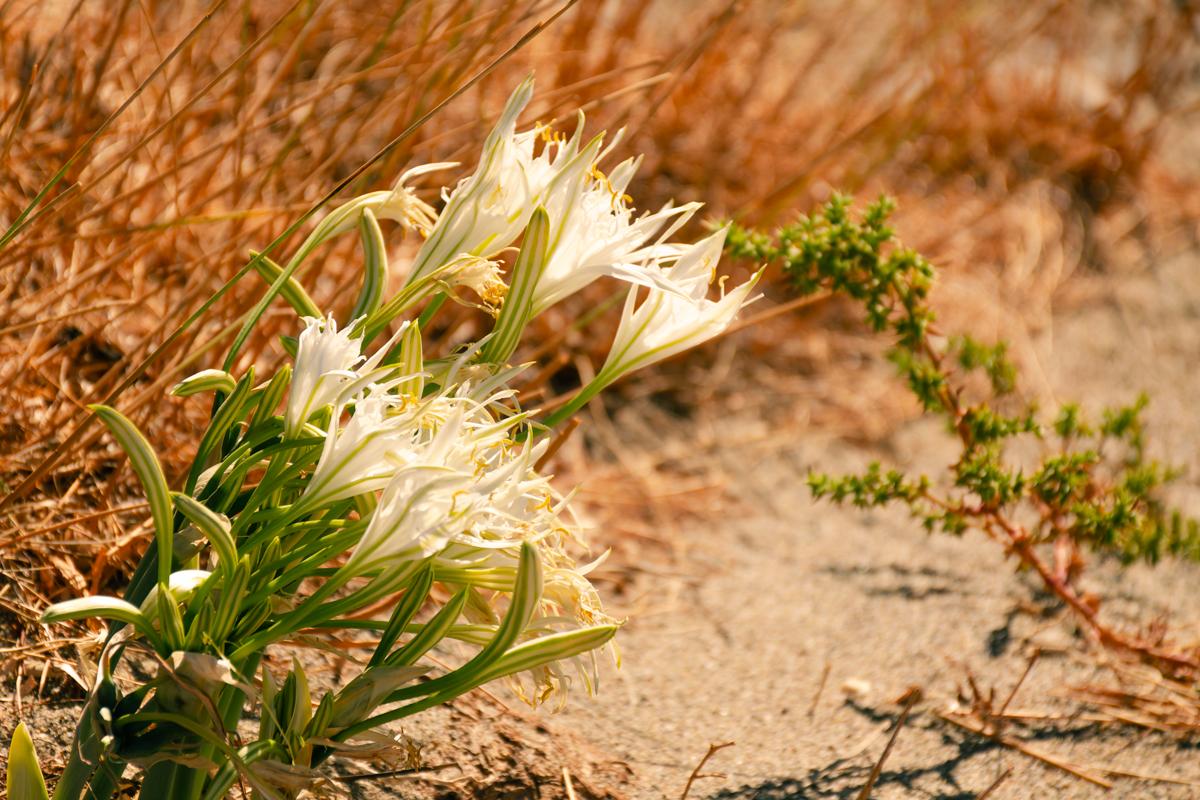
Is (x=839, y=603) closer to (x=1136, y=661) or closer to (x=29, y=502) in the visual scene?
(x=1136, y=661)

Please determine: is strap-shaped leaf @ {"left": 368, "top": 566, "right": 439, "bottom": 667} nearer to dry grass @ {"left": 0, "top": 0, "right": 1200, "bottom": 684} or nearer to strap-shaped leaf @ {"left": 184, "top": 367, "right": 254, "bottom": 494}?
strap-shaped leaf @ {"left": 184, "top": 367, "right": 254, "bottom": 494}

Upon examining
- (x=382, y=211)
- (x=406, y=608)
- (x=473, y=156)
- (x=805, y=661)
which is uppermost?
(x=473, y=156)

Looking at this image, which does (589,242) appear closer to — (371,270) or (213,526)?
(371,270)

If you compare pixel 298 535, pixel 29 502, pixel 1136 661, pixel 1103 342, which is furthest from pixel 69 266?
pixel 1103 342

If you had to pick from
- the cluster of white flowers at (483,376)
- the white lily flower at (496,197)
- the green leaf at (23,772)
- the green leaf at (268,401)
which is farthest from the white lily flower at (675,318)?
the green leaf at (23,772)

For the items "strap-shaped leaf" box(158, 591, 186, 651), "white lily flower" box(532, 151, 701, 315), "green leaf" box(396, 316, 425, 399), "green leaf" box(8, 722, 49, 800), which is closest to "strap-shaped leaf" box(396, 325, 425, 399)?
"green leaf" box(396, 316, 425, 399)

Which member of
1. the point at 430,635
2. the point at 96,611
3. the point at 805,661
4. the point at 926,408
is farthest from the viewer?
the point at 805,661

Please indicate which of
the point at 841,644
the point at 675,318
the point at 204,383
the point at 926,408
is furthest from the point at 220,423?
the point at 841,644
